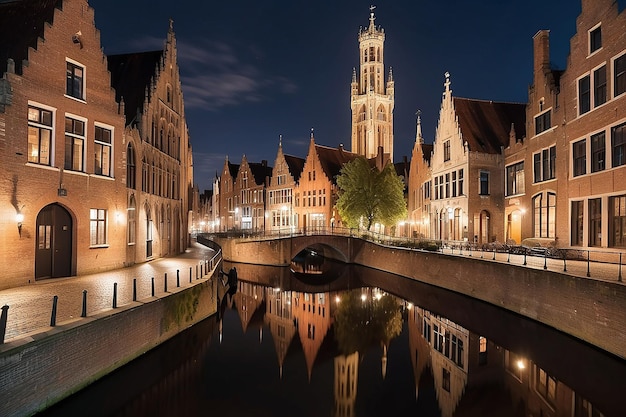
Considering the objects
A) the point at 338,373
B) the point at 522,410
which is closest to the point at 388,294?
the point at 338,373

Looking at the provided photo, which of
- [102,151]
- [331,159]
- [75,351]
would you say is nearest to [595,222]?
[75,351]

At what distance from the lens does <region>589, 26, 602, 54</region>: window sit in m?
19.8

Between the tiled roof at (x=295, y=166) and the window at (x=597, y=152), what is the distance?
142 ft

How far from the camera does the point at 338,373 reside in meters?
14.1

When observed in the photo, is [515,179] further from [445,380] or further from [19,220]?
[19,220]

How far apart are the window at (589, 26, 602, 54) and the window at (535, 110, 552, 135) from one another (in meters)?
4.89

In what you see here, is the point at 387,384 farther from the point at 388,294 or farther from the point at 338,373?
the point at 388,294

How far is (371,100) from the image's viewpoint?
3600 inches

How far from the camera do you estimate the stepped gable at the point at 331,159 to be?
57.1 meters

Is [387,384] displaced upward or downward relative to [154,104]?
downward

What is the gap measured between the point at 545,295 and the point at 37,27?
2366cm

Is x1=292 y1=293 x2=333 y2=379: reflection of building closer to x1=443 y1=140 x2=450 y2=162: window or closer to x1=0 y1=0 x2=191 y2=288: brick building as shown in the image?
x1=0 y1=0 x2=191 y2=288: brick building

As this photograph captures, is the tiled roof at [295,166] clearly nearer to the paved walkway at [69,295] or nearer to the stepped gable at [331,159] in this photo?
the stepped gable at [331,159]

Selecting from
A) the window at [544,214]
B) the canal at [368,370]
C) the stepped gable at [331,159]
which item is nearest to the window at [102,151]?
the canal at [368,370]
